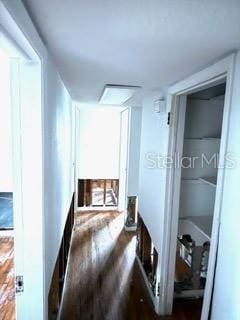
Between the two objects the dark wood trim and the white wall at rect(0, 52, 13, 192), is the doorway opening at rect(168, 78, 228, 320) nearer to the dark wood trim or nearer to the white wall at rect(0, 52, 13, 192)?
the dark wood trim

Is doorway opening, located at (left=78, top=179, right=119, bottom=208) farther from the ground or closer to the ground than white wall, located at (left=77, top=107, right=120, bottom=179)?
closer to the ground

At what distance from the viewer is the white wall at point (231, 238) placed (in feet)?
3.66

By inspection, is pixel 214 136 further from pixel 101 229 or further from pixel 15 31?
pixel 101 229

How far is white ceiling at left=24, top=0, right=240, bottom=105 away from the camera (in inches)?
30.0

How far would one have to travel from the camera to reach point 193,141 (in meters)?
2.39

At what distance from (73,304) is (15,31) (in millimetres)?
2478

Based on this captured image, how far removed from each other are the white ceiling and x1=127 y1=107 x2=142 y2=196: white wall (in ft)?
8.65

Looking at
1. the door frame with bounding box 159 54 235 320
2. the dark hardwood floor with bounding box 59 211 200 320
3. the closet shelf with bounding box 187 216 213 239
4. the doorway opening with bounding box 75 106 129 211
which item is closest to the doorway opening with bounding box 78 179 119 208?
the doorway opening with bounding box 75 106 129 211

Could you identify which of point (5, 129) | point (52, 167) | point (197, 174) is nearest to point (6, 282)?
point (5, 129)

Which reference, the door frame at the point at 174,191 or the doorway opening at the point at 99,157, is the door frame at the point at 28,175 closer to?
the door frame at the point at 174,191

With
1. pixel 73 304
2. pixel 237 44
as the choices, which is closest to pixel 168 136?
pixel 237 44

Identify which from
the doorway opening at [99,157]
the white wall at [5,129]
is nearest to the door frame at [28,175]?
the white wall at [5,129]

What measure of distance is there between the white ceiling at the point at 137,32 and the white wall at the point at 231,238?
259 mm

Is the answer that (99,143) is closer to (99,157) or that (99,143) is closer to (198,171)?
(99,157)
